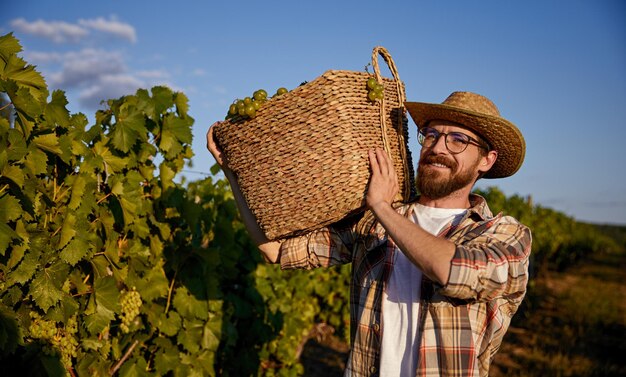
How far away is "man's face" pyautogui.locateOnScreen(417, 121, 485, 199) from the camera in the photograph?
8.80 feet

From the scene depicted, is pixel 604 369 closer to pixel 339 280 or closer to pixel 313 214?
pixel 339 280

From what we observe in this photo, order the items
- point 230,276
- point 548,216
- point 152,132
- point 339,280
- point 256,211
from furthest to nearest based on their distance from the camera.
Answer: point 548,216, point 339,280, point 230,276, point 152,132, point 256,211

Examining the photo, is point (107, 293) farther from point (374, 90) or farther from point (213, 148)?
point (374, 90)

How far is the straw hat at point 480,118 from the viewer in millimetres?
2639

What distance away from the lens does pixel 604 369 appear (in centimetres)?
792

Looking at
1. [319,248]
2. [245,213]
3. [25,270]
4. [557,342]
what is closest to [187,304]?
[245,213]

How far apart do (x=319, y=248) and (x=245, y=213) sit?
41 centimetres

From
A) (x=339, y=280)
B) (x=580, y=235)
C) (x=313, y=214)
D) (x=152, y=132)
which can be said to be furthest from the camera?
(x=580, y=235)

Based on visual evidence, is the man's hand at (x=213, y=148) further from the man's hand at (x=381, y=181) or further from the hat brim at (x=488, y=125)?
the hat brim at (x=488, y=125)

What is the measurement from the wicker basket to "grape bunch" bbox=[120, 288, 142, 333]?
0.91 m

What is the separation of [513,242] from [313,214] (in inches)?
32.6

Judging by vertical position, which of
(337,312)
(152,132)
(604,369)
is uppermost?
(152,132)

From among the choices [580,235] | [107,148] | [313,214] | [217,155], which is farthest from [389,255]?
[580,235]

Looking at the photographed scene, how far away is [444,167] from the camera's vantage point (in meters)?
2.68
